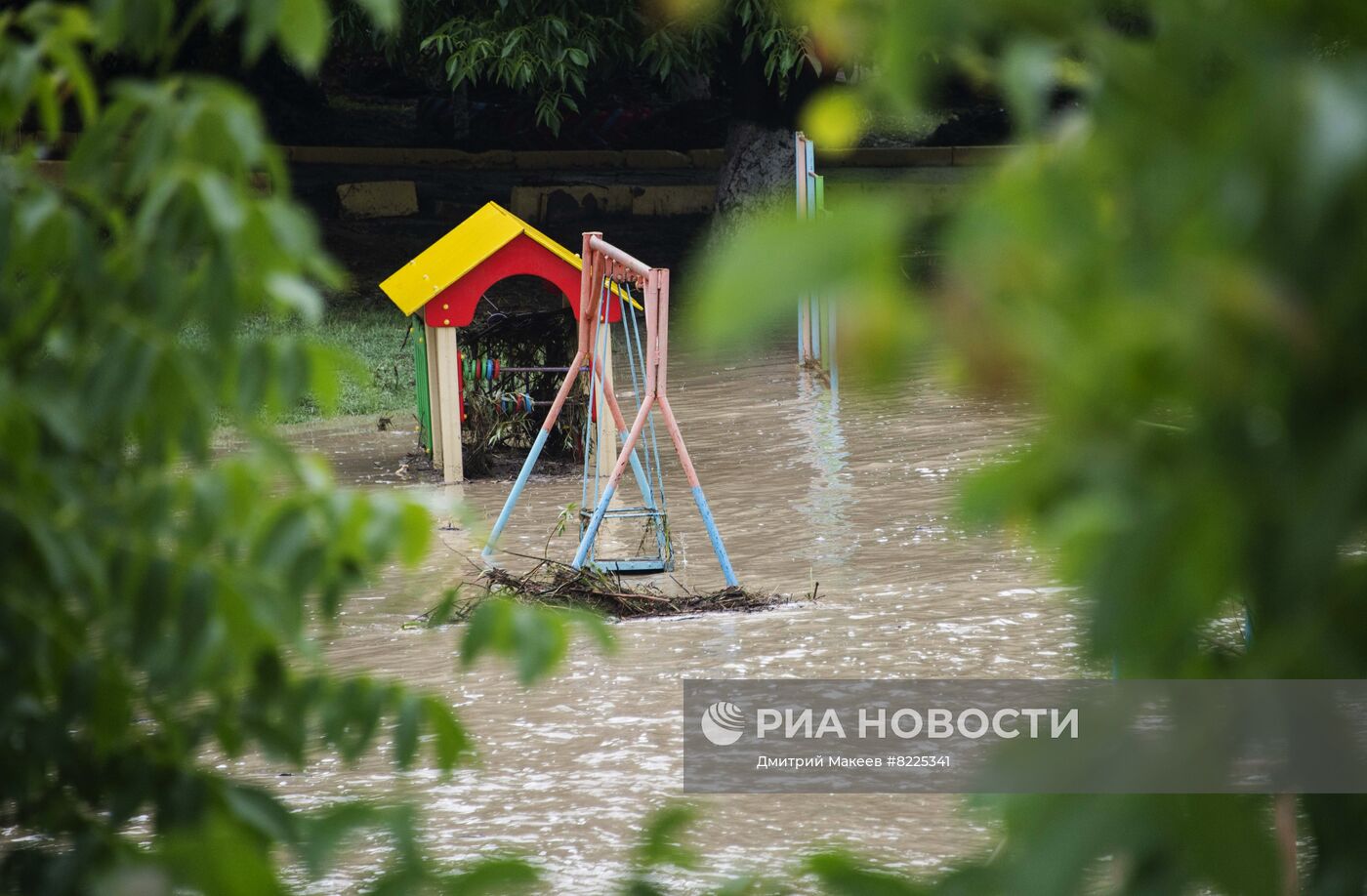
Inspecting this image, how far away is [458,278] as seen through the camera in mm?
8938

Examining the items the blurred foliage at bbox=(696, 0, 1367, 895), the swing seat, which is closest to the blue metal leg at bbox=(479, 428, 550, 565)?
the swing seat

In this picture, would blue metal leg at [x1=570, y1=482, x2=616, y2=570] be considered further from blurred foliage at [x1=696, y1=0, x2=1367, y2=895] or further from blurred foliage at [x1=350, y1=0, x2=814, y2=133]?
blurred foliage at [x1=350, y1=0, x2=814, y2=133]

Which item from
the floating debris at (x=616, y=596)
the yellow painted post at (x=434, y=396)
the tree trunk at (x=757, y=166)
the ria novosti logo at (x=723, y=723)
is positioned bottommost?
the ria novosti logo at (x=723, y=723)

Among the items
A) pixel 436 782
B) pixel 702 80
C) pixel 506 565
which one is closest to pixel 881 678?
pixel 436 782

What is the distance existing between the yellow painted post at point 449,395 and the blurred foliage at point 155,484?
784 centimetres

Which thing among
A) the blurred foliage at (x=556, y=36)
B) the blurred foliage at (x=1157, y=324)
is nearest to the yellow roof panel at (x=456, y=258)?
the blurred foliage at (x=556, y=36)

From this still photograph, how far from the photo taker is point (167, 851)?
868 mm

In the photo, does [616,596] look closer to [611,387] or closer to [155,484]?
[611,387]

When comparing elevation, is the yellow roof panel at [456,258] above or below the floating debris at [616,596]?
above

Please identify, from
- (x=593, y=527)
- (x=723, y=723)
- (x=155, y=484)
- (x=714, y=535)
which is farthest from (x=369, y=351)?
(x=155, y=484)

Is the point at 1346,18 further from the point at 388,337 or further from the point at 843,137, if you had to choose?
the point at 388,337

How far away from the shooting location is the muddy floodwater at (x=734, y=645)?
4.14 metres

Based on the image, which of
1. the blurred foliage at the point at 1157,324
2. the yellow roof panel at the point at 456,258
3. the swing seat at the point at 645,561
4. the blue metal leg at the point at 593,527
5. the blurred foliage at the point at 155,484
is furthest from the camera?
the yellow roof panel at the point at 456,258

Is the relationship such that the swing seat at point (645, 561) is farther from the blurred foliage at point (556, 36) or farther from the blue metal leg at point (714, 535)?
the blurred foliage at point (556, 36)
